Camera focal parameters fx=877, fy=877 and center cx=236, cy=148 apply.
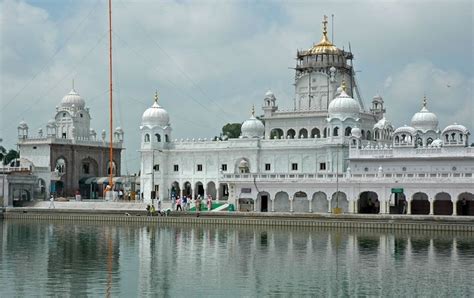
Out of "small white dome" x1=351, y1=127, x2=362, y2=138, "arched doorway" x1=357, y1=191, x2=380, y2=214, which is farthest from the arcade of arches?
"small white dome" x1=351, y1=127, x2=362, y2=138

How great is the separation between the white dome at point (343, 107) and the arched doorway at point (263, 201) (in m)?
7.10

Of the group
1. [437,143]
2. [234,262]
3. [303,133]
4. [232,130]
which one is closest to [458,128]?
[437,143]

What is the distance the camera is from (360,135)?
54844 millimetres

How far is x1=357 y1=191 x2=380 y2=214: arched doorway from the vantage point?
5019 centimetres

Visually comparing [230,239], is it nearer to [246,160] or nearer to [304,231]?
[304,231]

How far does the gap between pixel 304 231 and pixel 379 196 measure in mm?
7717

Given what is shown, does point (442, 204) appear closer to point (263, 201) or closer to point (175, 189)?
point (263, 201)

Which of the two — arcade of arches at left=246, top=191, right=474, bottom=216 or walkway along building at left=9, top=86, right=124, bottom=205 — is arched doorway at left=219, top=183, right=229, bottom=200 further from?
walkway along building at left=9, top=86, right=124, bottom=205

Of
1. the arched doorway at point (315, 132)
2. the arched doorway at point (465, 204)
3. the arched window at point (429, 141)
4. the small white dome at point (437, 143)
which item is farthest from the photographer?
the arched doorway at point (315, 132)

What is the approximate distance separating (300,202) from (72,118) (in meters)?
26.2

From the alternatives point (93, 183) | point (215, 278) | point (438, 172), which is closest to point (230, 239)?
point (215, 278)

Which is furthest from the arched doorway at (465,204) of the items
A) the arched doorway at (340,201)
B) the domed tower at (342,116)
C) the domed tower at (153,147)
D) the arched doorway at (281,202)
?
the domed tower at (153,147)

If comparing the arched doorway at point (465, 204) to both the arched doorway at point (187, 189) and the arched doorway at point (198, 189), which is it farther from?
the arched doorway at point (187, 189)

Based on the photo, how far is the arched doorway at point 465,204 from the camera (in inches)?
1879
